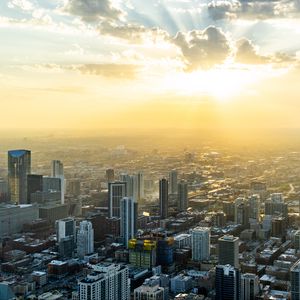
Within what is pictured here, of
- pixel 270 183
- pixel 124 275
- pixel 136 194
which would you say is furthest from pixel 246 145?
pixel 124 275

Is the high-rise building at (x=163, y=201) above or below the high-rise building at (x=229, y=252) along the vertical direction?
above

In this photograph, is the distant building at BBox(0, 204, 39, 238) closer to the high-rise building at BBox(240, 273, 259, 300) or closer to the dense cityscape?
the dense cityscape

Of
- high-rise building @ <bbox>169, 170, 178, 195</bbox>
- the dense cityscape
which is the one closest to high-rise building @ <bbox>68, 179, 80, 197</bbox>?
the dense cityscape

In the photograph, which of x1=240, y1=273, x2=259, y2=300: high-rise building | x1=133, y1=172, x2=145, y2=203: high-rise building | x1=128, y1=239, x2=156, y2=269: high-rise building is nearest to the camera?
x1=240, y1=273, x2=259, y2=300: high-rise building

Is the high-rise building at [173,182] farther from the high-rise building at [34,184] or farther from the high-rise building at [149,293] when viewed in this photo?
the high-rise building at [149,293]

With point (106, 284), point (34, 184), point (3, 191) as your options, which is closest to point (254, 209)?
point (34, 184)

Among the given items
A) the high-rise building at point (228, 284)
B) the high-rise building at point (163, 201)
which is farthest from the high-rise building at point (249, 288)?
the high-rise building at point (163, 201)
